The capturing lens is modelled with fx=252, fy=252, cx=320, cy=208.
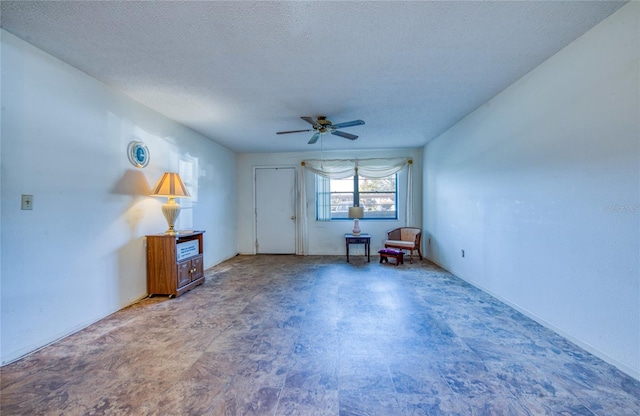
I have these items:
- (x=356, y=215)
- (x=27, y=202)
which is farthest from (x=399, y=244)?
(x=27, y=202)

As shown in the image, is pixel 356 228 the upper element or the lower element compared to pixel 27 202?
lower

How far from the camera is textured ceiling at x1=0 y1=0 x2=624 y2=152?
1.68 metres

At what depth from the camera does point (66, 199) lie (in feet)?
7.54

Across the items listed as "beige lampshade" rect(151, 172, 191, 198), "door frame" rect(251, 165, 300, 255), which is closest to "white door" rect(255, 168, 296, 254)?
"door frame" rect(251, 165, 300, 255)

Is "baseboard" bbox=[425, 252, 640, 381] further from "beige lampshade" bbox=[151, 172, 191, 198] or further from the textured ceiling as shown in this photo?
"beige lampshade" bbox=[151, 172, 191, 198]

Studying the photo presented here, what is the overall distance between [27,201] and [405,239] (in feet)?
17.8

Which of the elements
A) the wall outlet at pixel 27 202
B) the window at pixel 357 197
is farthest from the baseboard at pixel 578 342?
the wall outlet at pixel 27 202

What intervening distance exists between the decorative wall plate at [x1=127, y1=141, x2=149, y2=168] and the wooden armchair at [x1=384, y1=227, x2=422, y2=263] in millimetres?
4329

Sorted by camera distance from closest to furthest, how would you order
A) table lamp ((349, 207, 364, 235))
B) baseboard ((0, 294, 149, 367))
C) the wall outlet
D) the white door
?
baseboard ((0, 294, 149, 367))
the wall outlet
table lamp ((349, 207, 364, 235))
the white door

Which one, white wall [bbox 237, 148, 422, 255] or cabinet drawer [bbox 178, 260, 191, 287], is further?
white wall [bbox 237, 148, 422, 255]

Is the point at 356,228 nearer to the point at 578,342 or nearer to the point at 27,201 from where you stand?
the point at 578,342

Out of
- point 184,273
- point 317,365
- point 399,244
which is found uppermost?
point 399,244

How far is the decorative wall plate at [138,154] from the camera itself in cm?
299

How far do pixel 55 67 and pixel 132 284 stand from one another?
2294 mm
